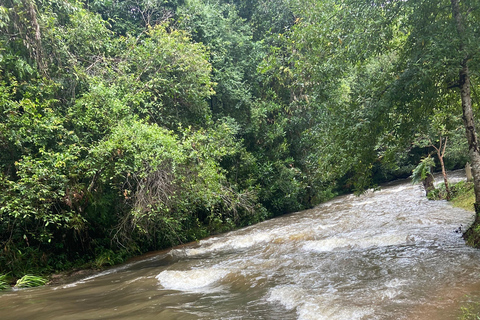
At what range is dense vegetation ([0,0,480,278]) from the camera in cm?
725

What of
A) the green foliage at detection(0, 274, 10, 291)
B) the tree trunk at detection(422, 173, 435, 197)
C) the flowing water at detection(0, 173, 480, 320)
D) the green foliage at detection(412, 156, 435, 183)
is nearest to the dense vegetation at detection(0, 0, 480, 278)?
the green foliage at detection(0, 274, 10, 291)

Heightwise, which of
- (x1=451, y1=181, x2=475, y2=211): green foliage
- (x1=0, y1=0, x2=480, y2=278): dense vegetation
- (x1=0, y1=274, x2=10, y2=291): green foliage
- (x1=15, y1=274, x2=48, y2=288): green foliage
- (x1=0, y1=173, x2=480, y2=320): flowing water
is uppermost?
(x1=0, y1=0, x2=480, y2=278): dense vegetation

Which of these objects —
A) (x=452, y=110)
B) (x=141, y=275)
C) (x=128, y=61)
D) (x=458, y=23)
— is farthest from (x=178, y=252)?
(x=458, y=23)

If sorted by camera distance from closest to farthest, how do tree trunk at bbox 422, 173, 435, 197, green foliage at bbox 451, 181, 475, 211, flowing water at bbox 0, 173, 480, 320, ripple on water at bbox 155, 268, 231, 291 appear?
flowing water at bbox 0, 173, 480, 320
ripple on water at bbox 155, 268, 231, 291
green foliage at bbox 451, 181, 475, 211
tree trunk at bbox 422, 173, 435, 197

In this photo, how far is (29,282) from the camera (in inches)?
333

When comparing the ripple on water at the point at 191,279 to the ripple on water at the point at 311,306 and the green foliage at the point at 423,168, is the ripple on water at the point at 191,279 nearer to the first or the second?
the ripple on water at the point at 311,306

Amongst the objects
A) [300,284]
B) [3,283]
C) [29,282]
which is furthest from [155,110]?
[300,284]

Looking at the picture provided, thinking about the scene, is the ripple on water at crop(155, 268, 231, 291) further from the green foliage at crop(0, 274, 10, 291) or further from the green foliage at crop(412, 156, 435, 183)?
the green foliage at crop(412, 156, 435, 183)

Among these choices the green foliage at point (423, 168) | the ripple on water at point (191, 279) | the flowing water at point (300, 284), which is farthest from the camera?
the green foliage at point (423, 168)

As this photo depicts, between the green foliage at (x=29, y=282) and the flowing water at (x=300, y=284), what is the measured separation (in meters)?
0.81

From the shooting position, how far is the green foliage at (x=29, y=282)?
327 inches

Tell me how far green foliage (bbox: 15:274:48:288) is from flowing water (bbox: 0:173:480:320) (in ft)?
2.65

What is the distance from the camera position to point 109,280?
8297 millimetres

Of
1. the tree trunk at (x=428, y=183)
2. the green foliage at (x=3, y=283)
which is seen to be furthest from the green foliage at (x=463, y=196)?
the green foliage at (x=3, y=283)
